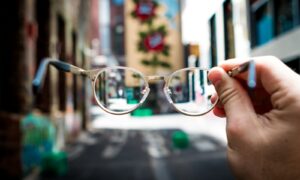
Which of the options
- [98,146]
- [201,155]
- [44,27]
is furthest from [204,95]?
[98,146]

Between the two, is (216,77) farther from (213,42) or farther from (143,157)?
(143,157)

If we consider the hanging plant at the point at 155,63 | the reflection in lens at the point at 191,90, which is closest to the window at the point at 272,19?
the reflection in lens at the point at 191,90

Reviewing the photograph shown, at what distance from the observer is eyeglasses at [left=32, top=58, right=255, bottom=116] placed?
1146 mm

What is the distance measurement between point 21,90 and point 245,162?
5131 mm

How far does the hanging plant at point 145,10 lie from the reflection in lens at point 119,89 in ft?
17.7

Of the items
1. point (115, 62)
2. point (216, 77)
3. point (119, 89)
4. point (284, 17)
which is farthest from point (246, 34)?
point (115, 62)

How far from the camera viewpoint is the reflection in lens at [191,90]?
1.21 metres

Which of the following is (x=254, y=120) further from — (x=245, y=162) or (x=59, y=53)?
(x=59, y=53)

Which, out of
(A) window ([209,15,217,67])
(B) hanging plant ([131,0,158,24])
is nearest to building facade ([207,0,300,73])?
(A) window ([209,15,217,67])

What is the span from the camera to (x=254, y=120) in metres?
0.99

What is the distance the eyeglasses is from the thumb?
0.03 metres

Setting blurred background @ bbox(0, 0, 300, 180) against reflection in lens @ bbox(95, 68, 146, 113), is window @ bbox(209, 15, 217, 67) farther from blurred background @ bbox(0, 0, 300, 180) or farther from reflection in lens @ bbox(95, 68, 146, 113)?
reflection in lens @ bbox(95, 68, 146, 113)

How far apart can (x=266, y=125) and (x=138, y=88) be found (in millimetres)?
473

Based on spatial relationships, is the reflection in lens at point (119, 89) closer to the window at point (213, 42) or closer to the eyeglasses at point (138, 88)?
the eyeglasses at point (138, 88)
